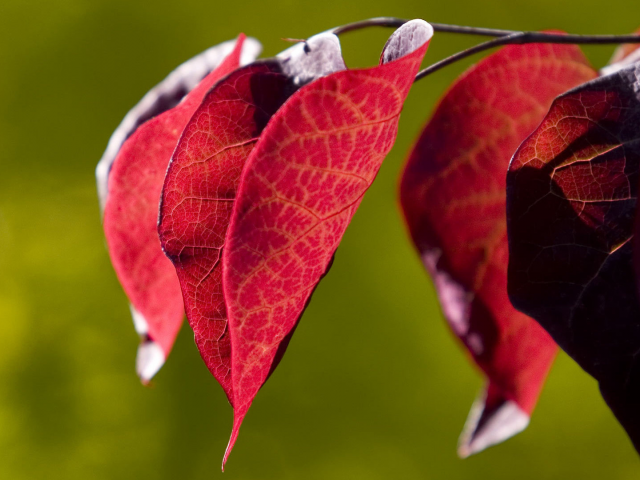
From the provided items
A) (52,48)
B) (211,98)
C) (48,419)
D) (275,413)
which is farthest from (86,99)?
(211,98)

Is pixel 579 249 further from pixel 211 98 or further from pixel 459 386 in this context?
pixel 459 386

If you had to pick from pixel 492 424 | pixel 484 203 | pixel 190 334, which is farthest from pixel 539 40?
pixel 190 334

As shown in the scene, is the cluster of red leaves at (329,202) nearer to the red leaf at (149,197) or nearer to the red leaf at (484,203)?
the red leaf at (149,197)

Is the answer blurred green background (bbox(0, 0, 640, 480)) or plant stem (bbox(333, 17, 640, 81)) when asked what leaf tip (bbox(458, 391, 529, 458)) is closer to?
plant stem (bbox(333, 17, 640, 81))

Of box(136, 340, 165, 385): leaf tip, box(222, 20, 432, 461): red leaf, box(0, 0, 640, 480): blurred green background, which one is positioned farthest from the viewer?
box(0, 0, 640, 480): blurred green background

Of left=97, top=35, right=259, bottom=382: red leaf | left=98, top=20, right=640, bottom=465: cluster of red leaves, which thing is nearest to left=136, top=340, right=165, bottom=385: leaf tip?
left=97, top=35, right=259, bottom=382: red leaf

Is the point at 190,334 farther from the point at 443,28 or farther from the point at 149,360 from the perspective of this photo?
the point at 443,28
